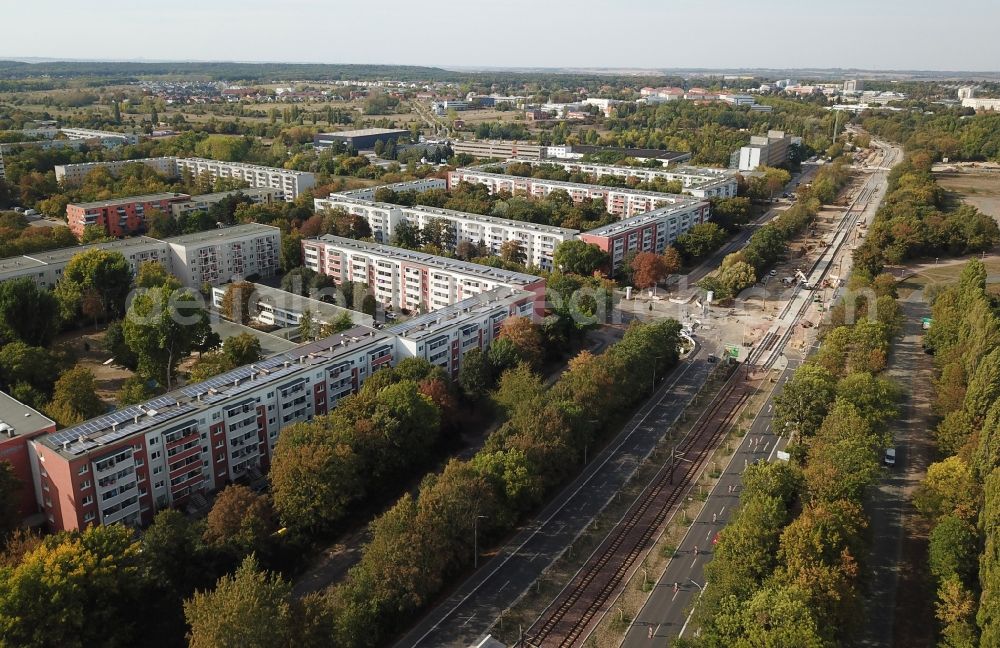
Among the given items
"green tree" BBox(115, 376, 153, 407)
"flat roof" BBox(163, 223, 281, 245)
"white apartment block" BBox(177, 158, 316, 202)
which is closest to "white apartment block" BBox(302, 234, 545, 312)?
"flat roof" BBox(163, 223, 281, 245)

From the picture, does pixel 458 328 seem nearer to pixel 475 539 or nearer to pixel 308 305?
pixel 308 305

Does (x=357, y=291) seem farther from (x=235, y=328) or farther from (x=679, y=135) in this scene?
(x=679, y=135)

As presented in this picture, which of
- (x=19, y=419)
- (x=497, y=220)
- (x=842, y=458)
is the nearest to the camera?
(x=842, y=458)

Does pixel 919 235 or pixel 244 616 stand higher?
pixel 919 235

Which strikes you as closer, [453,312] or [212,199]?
[453,312]

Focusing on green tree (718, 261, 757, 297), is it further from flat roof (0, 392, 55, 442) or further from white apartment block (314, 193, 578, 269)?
flat roof (0, 392, 55, 442)

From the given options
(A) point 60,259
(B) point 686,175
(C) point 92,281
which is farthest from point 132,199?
(B) point 686,175
